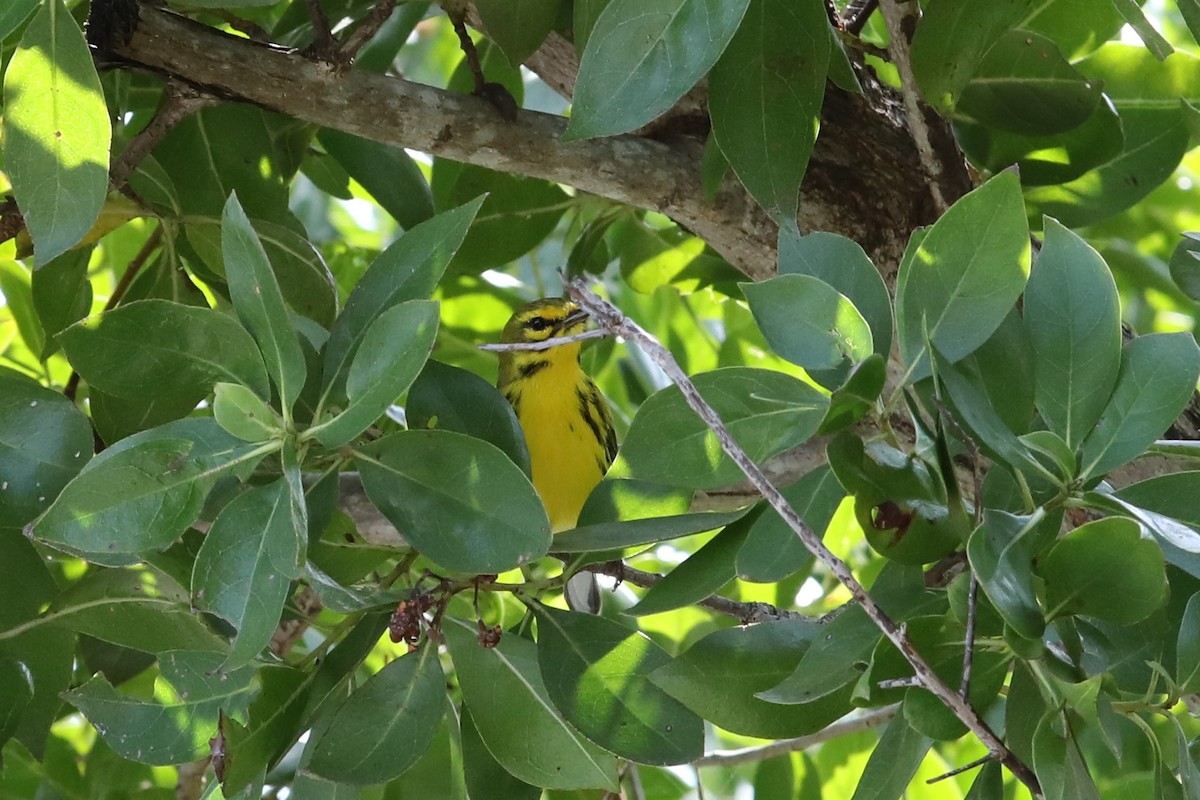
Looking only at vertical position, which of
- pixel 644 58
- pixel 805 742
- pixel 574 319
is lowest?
pixel 805 742

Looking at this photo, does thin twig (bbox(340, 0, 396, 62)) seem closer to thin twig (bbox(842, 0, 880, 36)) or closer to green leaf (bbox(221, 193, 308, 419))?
green leaf (bbox(221, 193, 308, 419))

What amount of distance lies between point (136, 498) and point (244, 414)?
0.36ft

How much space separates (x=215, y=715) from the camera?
1.18 m

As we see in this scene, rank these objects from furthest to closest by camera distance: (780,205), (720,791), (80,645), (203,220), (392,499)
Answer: (720,791)
(80,645)
(203,220)
(780,205)
(392,499)

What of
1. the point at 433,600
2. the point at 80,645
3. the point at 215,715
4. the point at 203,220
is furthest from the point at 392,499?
the point at 80,645

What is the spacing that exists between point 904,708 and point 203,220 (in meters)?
1.17

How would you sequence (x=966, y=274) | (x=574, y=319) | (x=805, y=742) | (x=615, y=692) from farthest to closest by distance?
(x=574, y=319) → (x=805, y=742) → (x=615, y=692) → (x=966, y=274)

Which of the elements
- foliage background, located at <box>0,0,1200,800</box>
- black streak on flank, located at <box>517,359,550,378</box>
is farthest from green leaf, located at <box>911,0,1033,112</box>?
black streak on flank, located at <box>517,359,550,378</box>

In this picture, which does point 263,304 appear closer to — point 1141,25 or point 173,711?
point 173,711

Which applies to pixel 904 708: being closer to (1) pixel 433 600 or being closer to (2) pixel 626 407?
(1) pixel 433 600

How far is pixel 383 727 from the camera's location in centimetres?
112

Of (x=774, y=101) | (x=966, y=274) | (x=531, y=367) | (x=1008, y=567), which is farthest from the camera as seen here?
(x=531, y=367)

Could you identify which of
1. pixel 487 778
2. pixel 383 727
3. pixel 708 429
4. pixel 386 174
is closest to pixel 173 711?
pixel 383 727

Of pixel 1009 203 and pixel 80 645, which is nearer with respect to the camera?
pixel 1009 203
